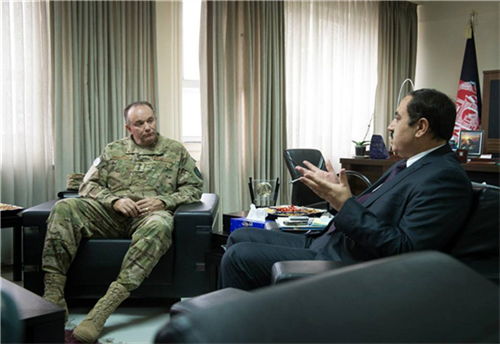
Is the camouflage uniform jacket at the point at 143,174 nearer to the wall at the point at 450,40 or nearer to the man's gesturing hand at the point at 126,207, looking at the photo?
the man's gesturing hand at the point at 126,207

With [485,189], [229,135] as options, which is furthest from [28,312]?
[229,135]

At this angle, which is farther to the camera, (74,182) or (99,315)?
(74,182)

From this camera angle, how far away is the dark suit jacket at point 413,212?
155 cm

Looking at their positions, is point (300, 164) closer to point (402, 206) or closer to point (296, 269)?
point (402, 206)

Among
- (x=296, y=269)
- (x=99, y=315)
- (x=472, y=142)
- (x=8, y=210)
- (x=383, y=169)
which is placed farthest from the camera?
(x=383, y=169)

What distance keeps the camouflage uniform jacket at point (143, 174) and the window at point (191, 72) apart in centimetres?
152

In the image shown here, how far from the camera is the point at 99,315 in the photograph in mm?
2301

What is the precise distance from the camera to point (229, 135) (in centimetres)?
453

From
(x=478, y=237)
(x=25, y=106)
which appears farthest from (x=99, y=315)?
(x=25, y=106)

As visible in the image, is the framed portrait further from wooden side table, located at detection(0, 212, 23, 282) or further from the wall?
wooden side table, located at detection(0, 212, 23, 282)

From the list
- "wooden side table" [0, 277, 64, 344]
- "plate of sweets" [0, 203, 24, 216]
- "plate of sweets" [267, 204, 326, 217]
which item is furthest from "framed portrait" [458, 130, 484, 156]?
"wooden side table" [0, 277, 64, 344]

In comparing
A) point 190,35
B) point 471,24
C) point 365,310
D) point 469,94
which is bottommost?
point 365,310

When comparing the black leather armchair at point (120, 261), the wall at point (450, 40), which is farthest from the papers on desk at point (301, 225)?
the wall at point (450, 40)

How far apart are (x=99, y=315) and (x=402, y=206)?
55.2 inches
